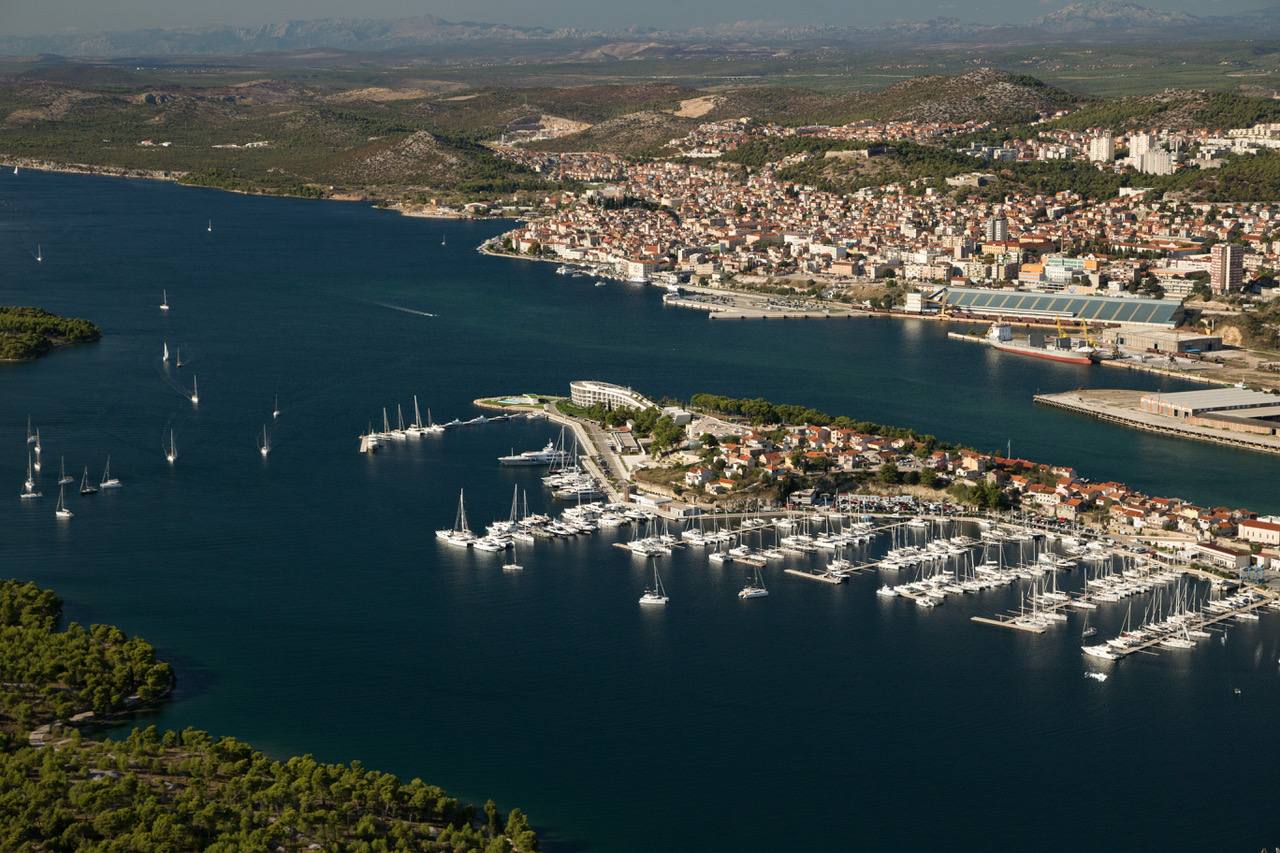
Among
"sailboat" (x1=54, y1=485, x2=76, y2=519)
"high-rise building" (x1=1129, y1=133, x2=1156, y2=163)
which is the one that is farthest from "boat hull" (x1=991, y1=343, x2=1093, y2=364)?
"high-rise building" (x1=1129, y1=133, x2=1156, y2=163)

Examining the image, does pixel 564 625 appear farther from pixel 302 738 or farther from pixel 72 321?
pixel 72 321

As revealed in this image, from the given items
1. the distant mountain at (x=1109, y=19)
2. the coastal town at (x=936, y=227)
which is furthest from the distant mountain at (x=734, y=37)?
the coastal town at (x=936, y=227)

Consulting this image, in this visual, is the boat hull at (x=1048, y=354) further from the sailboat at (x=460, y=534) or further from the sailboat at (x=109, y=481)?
the sailboat at (x=109, y=481)

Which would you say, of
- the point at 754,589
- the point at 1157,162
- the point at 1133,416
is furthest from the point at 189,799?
the point at 1157,162

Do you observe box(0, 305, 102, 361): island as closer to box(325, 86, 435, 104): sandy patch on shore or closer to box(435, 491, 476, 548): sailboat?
box(435, 491, 476, 548): sailboat

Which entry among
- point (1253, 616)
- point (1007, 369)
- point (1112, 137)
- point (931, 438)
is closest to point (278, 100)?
point (1112, 137)

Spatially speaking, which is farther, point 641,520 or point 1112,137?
point 1112,137

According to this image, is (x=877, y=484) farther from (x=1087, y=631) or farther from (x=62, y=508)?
(x=62, y=508)
